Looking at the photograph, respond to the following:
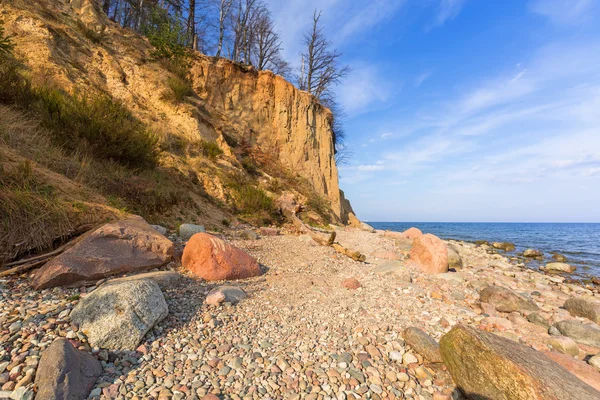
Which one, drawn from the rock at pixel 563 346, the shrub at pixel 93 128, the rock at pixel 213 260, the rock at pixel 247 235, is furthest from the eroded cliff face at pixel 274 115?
the rock at pixel 563 346

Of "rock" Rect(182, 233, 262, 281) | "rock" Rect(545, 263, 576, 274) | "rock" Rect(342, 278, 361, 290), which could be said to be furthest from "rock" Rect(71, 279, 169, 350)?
"rock" Rect(545, 263, 576, 274)

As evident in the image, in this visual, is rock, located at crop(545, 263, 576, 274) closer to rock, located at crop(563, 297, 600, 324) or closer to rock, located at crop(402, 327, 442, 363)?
rock, located at crop(563, 297, 600, 324)

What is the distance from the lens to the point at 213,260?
412 centimetres

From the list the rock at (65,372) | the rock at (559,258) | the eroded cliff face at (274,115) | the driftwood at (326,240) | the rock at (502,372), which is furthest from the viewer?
the eroded cliff face at (274,115)

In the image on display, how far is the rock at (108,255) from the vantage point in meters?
2.97

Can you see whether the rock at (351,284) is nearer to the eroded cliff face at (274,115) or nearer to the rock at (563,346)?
the rock at (563,346)

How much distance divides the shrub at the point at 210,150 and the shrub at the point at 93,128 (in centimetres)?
377

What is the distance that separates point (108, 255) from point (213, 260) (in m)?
1.31

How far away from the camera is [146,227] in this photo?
4254mm

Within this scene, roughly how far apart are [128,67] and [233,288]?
12.0 meters

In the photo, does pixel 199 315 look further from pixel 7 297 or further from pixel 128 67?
pixel 128 67

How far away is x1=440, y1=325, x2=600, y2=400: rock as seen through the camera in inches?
81.0

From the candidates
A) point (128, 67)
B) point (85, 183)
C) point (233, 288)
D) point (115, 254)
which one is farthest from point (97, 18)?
point (233, 288)

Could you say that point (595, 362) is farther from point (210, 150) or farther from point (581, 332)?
point (210, 150)
